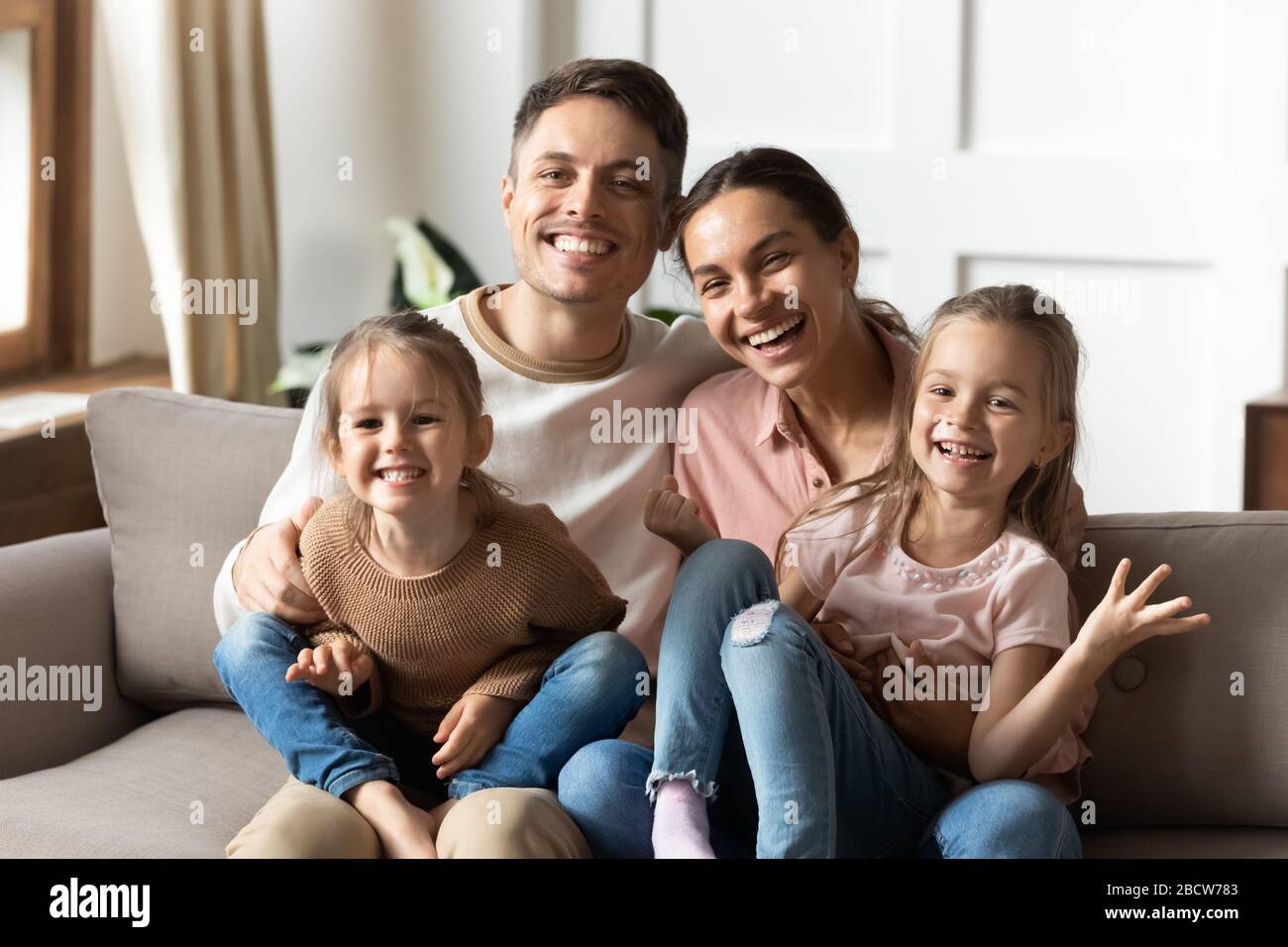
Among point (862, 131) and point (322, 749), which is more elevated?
point (862, 131)

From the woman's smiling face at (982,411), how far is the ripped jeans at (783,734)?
0.71 feet

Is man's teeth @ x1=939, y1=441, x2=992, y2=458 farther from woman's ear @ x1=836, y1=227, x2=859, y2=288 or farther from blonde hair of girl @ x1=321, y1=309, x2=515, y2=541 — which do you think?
blonde hair of girl @ x1=321, y1=309, x2=515, y2=541

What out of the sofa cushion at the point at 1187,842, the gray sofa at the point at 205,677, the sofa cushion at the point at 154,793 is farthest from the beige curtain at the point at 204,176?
the sofa cushion at the point at 1187,842

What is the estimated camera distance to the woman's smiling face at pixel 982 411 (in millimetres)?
1487

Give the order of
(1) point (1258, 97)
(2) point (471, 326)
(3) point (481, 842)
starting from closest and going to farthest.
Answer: (3) point (481, 842), (2) point (471, 326), (1) point (1258, 97)

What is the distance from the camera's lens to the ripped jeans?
133 centimetres

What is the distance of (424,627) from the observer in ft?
4.88

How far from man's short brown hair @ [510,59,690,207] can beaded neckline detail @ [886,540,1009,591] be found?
53 centimetres

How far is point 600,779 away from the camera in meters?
1.42

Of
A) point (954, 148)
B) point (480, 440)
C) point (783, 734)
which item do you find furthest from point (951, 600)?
point (954, 148)

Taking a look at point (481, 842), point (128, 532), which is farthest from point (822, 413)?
point (128, 532)

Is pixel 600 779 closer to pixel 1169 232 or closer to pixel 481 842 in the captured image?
pixel 481 842

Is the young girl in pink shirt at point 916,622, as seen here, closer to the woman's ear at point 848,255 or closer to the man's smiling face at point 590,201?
the woman's ear at point 848,255

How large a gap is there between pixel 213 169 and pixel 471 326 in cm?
149
